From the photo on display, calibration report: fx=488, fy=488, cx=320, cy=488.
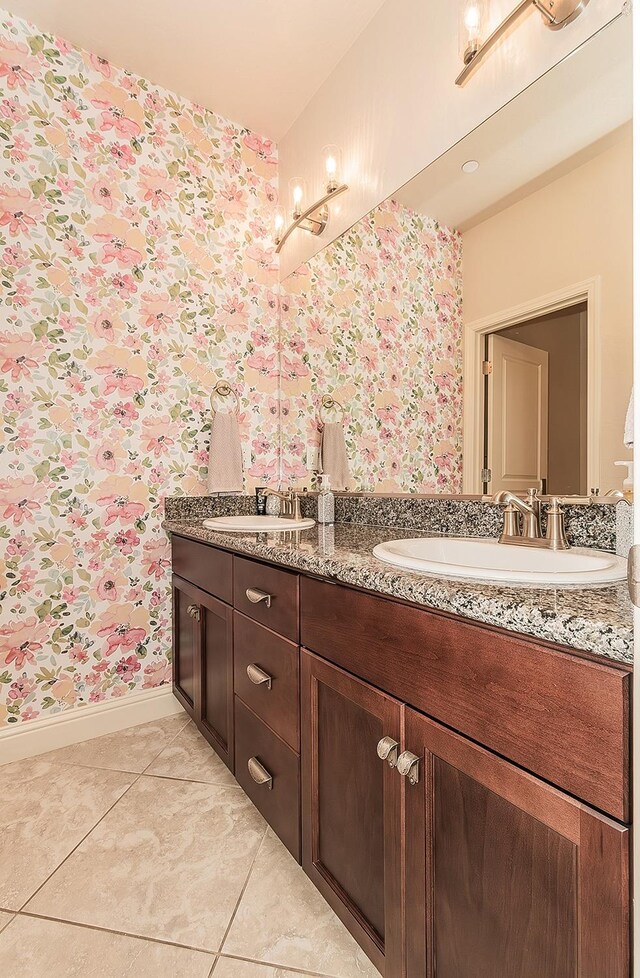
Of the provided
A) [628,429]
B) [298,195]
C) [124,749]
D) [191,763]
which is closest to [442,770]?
[628,429]

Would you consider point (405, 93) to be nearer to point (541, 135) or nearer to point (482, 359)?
point (541, 135)

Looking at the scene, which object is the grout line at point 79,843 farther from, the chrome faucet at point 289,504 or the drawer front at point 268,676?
the chrome faucet at point 289,504

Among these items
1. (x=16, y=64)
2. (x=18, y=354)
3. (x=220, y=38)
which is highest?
(x=220, y=38)

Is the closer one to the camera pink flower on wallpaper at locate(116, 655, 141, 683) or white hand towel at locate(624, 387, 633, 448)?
white hand towel at locate(624, 387, 633, 448)

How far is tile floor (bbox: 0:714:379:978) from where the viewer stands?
987mm

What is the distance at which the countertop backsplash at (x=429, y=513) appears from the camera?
3.51 feet

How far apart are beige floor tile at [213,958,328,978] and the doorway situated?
114cm

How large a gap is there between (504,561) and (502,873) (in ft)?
1.90

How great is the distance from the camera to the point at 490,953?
0.65 metres

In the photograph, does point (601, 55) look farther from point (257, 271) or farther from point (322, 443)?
point (257, 271)

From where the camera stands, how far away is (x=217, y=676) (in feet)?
5.13

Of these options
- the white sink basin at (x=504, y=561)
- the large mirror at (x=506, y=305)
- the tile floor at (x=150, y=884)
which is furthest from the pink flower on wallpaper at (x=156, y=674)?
the white sink basin at (x=504, y=561)

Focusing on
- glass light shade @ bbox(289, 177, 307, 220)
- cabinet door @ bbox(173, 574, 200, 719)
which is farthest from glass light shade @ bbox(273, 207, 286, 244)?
cabinet door @ bbox(173, 574, 200, 719)

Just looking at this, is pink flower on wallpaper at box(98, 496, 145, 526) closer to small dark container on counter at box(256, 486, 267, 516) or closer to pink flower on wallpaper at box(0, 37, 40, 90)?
small dark container on counter at box(256, 486, 267, 516)
